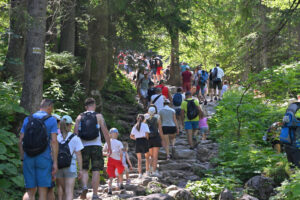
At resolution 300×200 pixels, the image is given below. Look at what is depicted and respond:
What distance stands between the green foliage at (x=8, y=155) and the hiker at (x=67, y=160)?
2.25 feet

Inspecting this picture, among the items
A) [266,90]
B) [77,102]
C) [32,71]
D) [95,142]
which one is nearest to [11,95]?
[32,71]

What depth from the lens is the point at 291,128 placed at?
8.55 m

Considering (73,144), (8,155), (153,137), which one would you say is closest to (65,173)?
(73,144)

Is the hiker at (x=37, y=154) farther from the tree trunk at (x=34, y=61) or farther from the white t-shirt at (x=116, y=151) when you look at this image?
the white t-shirt at (x=116, y=151)

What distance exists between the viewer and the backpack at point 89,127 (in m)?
8.41

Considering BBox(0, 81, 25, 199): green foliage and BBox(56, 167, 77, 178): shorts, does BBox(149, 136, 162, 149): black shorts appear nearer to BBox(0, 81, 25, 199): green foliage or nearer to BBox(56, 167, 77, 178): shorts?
BBox(0, 81, 25, 199): green foliage

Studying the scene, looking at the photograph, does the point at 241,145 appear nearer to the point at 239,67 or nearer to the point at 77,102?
the point at 239,67

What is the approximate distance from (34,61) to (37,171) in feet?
10.0

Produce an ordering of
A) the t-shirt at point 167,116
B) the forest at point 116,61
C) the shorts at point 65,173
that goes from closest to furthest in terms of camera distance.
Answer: the shorts at point 65,173
the forest at point 116,61
the t-shirt at point 167,116

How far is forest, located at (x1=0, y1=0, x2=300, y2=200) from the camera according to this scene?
29.2 feet

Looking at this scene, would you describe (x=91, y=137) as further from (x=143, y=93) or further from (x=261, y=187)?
(x=143, y=93)

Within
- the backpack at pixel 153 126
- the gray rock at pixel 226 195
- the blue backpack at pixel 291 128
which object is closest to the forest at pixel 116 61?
the gray rock at pixel 226 195

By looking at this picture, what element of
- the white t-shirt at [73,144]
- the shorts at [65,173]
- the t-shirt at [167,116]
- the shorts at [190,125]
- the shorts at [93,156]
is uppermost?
the t-shirt at [167,116]

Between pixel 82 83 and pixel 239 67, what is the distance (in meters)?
6.88
